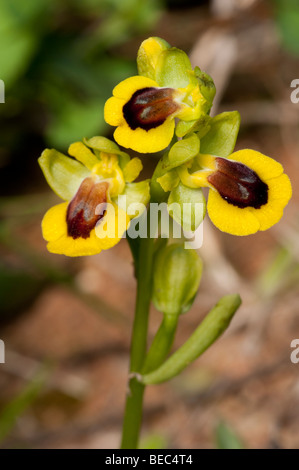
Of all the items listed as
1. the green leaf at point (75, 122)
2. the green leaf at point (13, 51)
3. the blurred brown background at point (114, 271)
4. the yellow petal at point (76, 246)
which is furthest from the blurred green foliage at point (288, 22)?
the yellow petal at point (76, 246)

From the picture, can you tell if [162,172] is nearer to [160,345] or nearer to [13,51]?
[160,345]

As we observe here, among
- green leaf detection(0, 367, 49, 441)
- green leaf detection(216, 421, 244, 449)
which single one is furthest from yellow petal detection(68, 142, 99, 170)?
green leaf detection(0, 367, 49, 441)

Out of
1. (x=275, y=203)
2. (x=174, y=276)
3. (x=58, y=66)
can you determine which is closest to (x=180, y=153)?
(x=275, y=203)

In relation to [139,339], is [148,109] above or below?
above

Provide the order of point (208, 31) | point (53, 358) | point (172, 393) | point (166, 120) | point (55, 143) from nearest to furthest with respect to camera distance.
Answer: point (166, 120) → point (172, 393) → point (53, 358) → point (55, 143) → point (208, 31)
